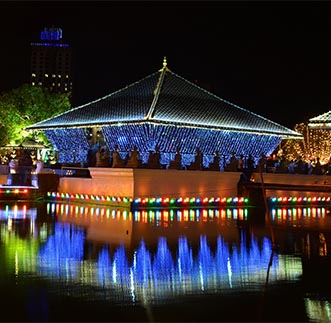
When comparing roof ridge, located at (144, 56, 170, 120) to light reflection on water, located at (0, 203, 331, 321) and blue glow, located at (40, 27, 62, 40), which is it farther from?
blue glow, located at (40, 27, 62, 40)

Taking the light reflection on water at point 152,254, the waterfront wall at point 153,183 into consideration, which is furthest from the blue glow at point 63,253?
the waterfront wall at point 153,183

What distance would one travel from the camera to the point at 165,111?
1148 inches

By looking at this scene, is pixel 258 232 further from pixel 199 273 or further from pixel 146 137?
pixel 146 137

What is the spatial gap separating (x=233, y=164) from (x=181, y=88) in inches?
373

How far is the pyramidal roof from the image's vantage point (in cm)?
2934

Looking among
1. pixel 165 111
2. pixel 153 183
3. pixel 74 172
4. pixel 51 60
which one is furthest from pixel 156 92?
pixel 51 60

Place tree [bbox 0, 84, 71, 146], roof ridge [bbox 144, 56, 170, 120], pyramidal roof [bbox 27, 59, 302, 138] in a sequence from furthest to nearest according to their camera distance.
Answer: tree [bbox 0, 84, 71, 146], pyramidal roof [bbox 27, 59, 302, 138], roof ridge [bbox 144, 56, 170, 120]

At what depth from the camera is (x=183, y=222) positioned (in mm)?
15664

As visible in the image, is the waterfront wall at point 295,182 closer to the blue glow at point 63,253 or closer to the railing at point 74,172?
the railing at point 74,172

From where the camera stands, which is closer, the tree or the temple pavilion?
the temple pavilion

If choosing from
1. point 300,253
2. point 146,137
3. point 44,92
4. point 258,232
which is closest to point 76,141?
point 146,137

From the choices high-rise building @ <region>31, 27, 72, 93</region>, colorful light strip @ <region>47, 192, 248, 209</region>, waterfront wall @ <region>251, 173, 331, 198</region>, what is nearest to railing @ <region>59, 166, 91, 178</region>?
colorful light strip @ <region>47, 192, 248, 209</region>

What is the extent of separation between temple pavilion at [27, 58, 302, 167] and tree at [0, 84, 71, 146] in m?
8.00

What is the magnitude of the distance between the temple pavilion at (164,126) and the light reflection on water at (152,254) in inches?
507
